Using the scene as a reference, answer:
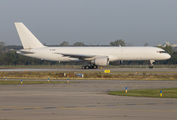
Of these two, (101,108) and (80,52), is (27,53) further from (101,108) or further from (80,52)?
(101,108)

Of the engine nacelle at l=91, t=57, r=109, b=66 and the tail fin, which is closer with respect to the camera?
the engine nacelle at l=91, t=57, r=109, b=66

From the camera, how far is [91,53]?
54188mm

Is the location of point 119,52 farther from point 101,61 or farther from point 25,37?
point 25,37

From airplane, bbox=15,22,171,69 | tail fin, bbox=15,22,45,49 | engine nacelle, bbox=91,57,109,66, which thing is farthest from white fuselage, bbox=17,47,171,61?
engine nacelle, bbox=91,57,109,66

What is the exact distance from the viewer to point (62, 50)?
2176 inches

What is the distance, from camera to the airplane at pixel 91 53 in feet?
173

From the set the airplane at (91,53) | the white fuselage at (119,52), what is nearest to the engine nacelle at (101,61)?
the airplane at (91,53)

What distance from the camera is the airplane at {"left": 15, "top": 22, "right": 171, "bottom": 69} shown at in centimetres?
5266

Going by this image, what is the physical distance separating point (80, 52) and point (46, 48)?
316 inches

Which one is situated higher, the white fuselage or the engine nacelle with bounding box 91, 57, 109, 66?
the white fuselage

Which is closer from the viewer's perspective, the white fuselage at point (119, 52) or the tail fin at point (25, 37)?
the white fuselage at point (119, 52)

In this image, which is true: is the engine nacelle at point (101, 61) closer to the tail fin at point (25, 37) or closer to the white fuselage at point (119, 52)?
the white fuselage at point (119, 52)

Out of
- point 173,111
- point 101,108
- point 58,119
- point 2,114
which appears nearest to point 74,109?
point 101,108

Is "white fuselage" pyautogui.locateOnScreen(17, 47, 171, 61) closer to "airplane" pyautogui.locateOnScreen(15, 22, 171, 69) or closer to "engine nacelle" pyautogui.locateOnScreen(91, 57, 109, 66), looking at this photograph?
"airplane" pyautogui.locateOnScreen(15, 22, 171, 69)
